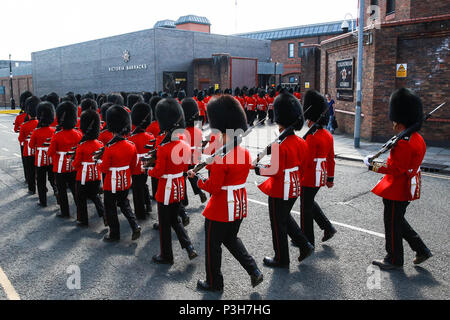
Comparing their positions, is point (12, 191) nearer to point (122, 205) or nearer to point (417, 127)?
point (122, 205)

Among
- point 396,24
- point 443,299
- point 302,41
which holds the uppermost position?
point 302,41

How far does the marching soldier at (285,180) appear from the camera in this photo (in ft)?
15.5

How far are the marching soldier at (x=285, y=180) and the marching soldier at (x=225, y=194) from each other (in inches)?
17.1

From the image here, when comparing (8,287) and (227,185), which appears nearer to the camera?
(227,185)

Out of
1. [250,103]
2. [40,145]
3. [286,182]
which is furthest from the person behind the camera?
[250,103]

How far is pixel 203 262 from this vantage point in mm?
5242

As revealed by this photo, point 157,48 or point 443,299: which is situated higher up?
point 157,48

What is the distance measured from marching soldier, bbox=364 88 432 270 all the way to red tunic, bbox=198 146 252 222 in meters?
1.64

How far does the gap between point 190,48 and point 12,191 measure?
90.5ft

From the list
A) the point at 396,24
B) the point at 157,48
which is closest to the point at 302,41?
the point at 157,48

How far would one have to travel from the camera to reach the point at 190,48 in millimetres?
34750

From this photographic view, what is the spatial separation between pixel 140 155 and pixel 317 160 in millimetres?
3115

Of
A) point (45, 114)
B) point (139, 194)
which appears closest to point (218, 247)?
point (139, 194)

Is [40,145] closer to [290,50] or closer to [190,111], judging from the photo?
[190,111]
